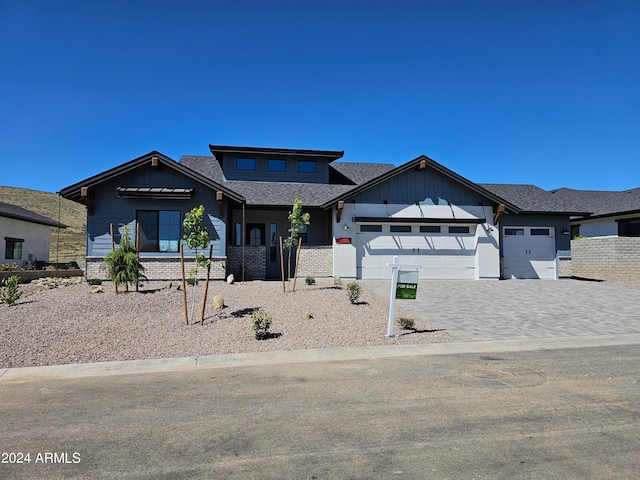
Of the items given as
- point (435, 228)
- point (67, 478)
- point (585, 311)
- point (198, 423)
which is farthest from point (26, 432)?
point (435, 228)

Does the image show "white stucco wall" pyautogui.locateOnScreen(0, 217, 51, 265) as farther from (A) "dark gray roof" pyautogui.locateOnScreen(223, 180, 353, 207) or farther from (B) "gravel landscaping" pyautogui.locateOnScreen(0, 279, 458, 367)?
(B) "gravel landscaping" pyautogui.locateOnScreen(0, 279, 458, 367)

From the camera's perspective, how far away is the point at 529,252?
69.2 ft

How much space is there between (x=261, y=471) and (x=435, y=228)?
17.6 m

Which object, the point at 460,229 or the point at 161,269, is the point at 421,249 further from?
the point at 161,269

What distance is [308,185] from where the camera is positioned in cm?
2264

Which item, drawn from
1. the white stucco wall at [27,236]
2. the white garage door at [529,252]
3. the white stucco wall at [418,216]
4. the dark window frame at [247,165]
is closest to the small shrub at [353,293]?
the white stucco wall at [418,216]

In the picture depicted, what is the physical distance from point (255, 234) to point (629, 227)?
2283 cm

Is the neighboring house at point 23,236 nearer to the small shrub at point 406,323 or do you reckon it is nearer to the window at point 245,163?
the window at point 245,163

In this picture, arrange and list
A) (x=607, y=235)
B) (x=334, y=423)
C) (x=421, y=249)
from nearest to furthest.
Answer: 1. (x=334, y=423)
2. (x=421, y=249)
3. (x=607, y=235)

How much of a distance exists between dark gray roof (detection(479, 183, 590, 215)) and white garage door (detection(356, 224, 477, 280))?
3.53 m

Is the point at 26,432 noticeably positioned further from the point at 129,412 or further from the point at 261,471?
the point at 261,471

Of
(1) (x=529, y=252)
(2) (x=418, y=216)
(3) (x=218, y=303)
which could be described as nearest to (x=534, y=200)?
(1) (x=529, y=252)

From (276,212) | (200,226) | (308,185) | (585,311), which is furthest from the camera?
(308,185)

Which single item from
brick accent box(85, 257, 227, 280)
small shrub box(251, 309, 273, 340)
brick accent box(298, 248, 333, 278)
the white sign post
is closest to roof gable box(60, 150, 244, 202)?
brick accent box(85, 257, 227, 280)
